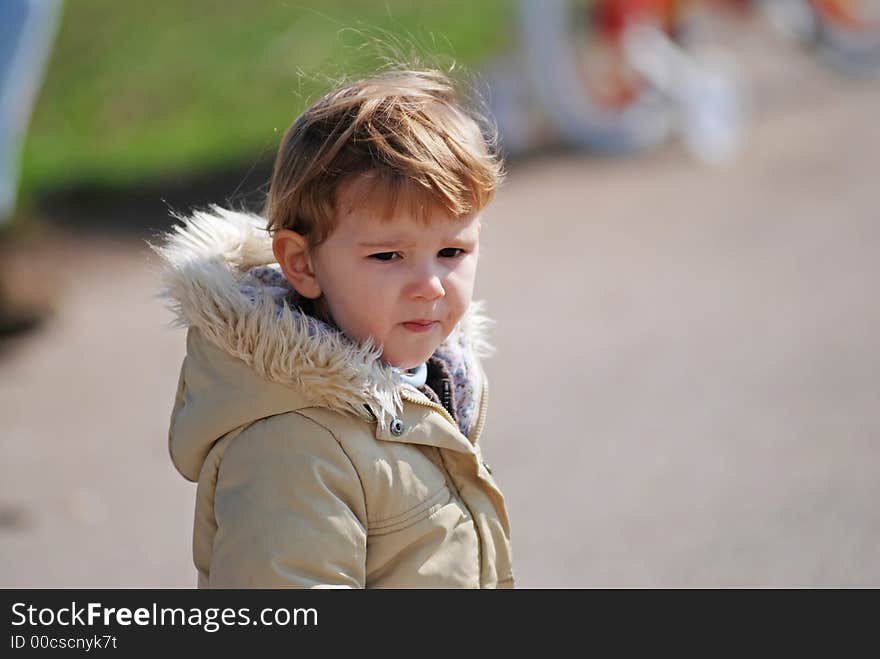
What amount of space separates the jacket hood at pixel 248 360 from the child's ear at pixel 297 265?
40 millimetres

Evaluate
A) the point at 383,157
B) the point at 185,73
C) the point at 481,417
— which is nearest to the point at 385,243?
the point at 383,157

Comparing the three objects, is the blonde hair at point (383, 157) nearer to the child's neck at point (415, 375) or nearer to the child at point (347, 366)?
the child at point (347, 366)

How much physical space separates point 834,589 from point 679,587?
40cm

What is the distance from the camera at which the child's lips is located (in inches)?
74.4

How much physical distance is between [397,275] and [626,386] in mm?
2711

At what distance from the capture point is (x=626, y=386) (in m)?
4.42

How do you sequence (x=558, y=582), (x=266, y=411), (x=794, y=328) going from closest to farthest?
(x=266, y=411) < (x=558, y=582) < (x=794, y=328)

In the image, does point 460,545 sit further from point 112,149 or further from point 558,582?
point 112,149

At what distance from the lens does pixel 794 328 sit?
4770mm

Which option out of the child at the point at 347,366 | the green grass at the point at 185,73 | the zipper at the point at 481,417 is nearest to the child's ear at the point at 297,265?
the child at the point at 347,366

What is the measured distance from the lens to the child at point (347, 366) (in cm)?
174

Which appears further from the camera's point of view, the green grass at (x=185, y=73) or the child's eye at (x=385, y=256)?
the green grass at (x=185, y=73)
